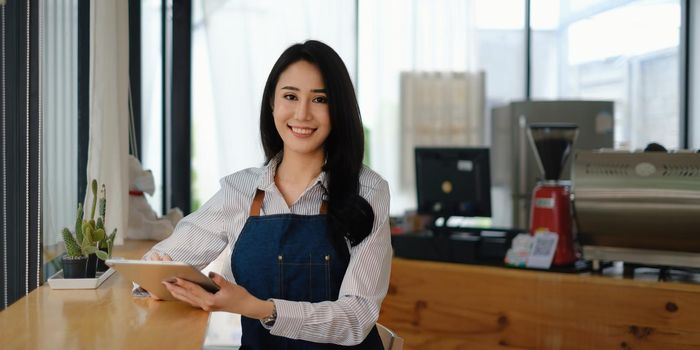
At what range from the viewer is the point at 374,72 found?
6.42 meters

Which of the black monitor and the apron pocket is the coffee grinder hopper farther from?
the apron pocket

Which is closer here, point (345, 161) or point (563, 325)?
point (345, 161)

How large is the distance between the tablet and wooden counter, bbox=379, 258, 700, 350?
1915 mm

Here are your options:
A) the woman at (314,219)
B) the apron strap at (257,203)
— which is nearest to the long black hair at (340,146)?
the woman at (314,219)

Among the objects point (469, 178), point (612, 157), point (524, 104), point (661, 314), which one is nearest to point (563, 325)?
point (661, 314)

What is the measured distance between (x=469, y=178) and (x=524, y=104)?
1.73m

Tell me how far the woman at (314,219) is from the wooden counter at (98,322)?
0.45ft

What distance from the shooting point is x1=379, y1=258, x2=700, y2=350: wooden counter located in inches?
120

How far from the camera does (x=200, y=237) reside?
6.30ft

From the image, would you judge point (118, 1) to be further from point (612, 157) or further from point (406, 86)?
point (406, 86)

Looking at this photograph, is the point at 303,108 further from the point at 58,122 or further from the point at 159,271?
the point at 58,122

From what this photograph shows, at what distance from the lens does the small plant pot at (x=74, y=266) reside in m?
2.17

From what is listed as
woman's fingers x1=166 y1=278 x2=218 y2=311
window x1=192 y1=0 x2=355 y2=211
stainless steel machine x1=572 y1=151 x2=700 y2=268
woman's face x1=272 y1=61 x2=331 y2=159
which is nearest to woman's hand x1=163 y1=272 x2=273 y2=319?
woman's fingers x1=166 y1=278 x2=218 y2=311

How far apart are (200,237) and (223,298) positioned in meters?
0.35
